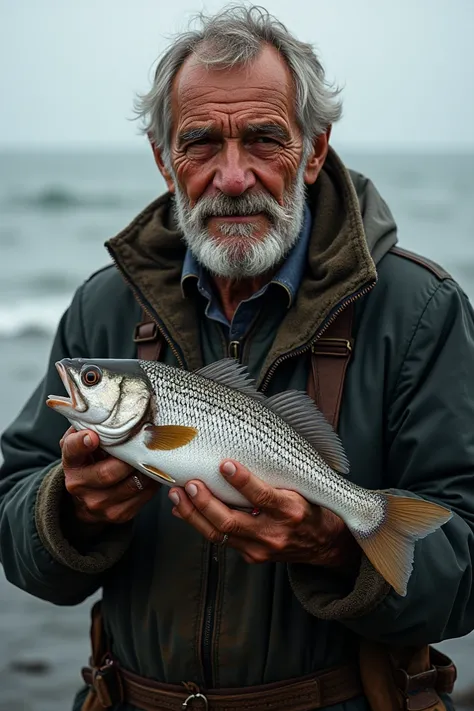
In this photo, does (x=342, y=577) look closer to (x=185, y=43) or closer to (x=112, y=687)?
(x=112, y=687)

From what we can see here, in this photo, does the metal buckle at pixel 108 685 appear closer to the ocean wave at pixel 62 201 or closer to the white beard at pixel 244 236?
the white beard at pixel 244 236

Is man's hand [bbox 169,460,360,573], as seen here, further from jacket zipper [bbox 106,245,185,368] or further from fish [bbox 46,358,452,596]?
jacket zipper [bbox 106,245,185,368]

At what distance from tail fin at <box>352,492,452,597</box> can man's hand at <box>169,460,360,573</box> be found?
0.17m

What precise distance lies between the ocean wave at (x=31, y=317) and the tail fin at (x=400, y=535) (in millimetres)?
15434

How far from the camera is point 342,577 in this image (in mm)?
3191

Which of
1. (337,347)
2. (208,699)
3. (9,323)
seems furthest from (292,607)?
(9,323)

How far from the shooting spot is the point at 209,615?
322 centimetres

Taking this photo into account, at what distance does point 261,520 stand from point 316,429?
Answer: 0.38 meters

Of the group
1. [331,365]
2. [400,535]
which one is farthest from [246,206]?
[400,535]

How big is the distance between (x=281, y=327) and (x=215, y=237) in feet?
1.46

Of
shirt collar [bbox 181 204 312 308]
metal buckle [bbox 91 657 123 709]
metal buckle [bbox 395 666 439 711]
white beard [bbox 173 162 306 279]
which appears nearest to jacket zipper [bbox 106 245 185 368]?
shirt collar [bbox 181 204 312 308]

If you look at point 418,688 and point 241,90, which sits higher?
point 241,90

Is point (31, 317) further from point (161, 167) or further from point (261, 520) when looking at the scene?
point (261, 520)

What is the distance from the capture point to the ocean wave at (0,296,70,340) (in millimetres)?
18453
